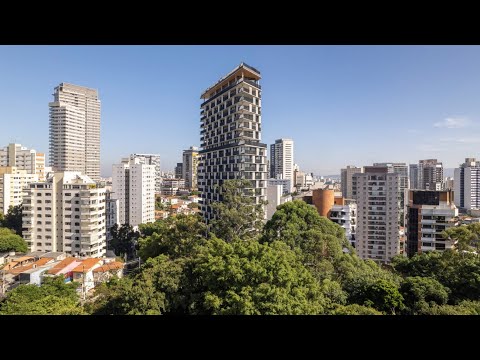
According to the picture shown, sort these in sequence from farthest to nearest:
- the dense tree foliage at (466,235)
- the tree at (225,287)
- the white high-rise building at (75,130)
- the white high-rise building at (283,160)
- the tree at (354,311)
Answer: the white high-rise building at (283,160), the white high-rise building at (75,130), the dense tree foliage at (466,235), the tree at (354,311), the tree at (225,287)

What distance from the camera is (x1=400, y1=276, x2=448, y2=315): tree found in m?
6.60

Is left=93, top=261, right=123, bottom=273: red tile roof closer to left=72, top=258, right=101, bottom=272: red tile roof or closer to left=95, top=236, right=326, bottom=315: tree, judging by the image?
left=72, top=258, right=101, bottom=272: red tile roof

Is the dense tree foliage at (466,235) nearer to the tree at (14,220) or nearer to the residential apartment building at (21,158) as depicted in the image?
the tree at (14,220)

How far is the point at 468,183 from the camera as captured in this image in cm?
2670

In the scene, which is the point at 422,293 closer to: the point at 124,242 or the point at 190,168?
the point at 124,242

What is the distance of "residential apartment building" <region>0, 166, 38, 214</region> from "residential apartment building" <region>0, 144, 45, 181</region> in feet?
17.1

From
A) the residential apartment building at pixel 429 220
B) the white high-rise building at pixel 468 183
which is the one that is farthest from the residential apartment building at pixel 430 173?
the residential apartment building at pixel 429 220

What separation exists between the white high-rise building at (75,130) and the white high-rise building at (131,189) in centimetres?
1617

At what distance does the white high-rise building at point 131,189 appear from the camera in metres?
24.2
